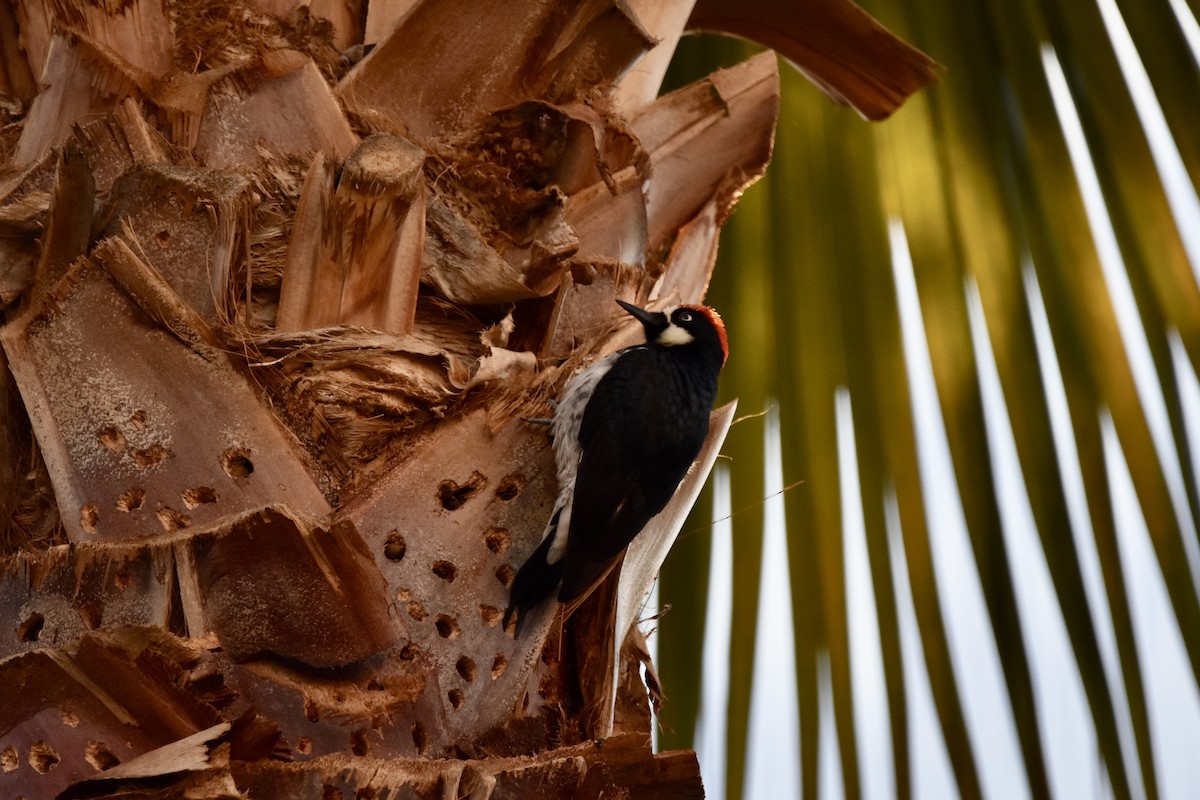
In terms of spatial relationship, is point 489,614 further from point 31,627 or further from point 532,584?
point 31,627

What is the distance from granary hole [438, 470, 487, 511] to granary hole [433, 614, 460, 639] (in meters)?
0.11

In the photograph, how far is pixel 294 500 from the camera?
119 centimetres

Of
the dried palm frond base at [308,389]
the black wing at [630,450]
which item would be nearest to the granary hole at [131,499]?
the dried palm frond base at [308,389]

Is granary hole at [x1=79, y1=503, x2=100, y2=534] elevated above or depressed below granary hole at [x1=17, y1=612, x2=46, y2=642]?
above

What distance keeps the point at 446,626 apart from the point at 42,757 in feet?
1.28

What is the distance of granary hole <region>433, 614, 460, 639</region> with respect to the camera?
3.99 ft

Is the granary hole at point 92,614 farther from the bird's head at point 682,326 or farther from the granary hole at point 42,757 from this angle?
the bird's head at point 682,326

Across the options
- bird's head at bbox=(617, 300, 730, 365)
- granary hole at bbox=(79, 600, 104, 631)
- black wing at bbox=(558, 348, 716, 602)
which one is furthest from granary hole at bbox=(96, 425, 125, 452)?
bird's head at bbox=(617, 300, 730, 365)

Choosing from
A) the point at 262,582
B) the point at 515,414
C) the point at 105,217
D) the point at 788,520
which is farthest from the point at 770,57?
the point at 262,582

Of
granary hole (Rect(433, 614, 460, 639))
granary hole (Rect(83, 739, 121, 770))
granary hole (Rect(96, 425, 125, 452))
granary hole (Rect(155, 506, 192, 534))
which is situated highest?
granary hole (Rect(96, 425, 125, 452))

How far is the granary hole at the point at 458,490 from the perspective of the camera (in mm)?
1265

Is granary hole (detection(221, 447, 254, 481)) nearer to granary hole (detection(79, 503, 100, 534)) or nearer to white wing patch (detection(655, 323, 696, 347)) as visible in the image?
granary hole (detection(79, 503, 100, 534))

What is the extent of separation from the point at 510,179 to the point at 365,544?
1.98 ft

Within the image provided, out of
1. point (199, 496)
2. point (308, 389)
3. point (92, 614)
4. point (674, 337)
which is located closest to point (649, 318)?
point (674, 337)
